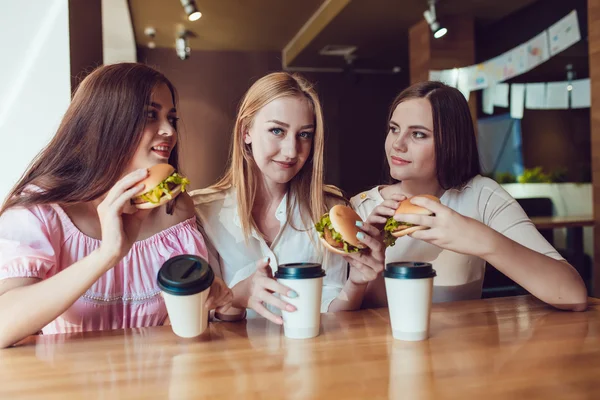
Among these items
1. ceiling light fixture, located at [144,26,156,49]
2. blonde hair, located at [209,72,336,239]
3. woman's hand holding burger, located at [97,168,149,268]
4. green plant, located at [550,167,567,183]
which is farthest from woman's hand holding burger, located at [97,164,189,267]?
ceiling light fixture, located at [144,26,156,49]

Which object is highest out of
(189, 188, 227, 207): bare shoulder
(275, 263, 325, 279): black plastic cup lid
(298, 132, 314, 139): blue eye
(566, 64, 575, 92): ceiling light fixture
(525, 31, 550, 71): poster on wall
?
(525, 31, 550, 71): poster on wall

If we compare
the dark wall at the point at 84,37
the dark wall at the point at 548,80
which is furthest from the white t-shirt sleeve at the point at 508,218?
the dark wall at the point at 548,80

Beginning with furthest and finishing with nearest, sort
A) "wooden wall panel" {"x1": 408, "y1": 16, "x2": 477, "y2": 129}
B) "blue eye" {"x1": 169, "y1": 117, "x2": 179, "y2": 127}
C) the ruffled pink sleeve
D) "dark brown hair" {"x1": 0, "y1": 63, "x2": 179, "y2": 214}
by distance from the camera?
"wooden wall panel" {"x1": 408, "y1": 16, "x2": 477, "y2": 129}
"blue eye" {"x1": 169, "y1": 117, "x2": 179, "y2": 127}
"dark brown hair" {"x1": 0, "y1": 63, "x2": 179, "y2": 214}
the ruffled pink sleeve

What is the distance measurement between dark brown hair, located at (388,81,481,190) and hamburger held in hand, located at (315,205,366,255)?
662 millimetres

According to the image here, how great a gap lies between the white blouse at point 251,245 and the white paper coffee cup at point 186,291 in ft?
2.19

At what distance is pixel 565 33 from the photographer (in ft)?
16.1

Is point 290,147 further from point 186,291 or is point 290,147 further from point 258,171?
point 186,291

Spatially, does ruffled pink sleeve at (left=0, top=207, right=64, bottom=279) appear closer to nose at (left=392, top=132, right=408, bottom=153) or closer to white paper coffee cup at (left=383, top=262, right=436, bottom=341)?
white paper coffee cup at (left=383, top=262, right=436, bottom=341)

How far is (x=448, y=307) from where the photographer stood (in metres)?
1.50

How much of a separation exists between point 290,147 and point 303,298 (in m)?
0.76

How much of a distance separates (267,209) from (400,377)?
120 cm

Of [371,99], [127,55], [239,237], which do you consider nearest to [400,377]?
[239,237]

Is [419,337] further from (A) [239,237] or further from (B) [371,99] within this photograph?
(B) [371,99]

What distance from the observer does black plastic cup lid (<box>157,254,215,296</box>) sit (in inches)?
44.2
